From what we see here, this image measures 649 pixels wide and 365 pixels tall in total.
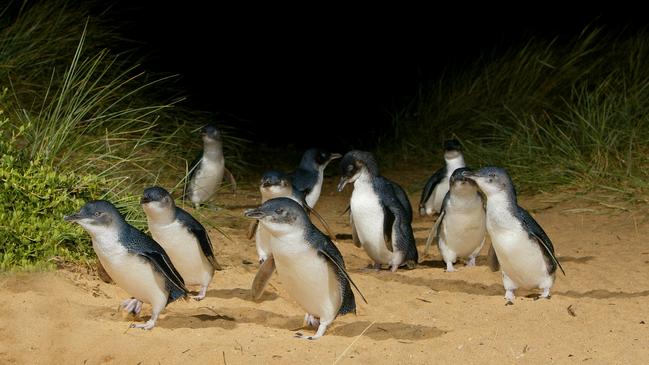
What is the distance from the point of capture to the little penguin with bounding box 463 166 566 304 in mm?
5855

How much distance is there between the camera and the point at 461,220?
265 inches

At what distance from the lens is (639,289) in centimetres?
618

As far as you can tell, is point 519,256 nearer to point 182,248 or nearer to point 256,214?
point 256,214

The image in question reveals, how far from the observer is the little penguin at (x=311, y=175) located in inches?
318

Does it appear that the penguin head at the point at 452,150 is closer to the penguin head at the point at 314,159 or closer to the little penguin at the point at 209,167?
the penguin head at the point at 314,159

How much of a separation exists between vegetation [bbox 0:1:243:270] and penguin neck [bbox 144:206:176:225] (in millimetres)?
583

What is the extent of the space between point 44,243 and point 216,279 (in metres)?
1.01

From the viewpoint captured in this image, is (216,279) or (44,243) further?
(216,279)

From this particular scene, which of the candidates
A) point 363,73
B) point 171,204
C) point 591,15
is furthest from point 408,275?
point 363,73

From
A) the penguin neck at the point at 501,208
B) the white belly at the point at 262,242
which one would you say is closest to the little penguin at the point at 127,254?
the white belly at the point at 262,242

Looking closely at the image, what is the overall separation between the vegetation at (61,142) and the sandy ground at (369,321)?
1.07ft

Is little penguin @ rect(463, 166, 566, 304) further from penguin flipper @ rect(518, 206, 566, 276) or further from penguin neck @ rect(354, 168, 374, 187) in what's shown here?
penguin neck @ rect(354, 168, 374, 187)

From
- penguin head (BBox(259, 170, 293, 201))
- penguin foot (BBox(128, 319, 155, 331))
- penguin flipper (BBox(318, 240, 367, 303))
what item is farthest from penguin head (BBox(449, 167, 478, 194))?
penguin foot (BBox(128, 319, 155, 331))

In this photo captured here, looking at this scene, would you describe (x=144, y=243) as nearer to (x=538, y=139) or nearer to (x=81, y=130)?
(x=81, y=130)
